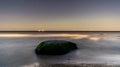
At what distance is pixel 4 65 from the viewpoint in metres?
11.9

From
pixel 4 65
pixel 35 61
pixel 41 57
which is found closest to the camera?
pixel 4 65

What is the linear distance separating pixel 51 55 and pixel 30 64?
2761mm

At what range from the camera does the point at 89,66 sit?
10867 mm

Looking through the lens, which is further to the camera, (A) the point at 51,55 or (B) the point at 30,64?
(A) the point at 51,55

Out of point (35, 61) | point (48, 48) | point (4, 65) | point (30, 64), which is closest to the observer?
point (4, 65)

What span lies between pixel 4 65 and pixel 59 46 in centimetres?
540

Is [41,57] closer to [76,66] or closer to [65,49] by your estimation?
[65,49]

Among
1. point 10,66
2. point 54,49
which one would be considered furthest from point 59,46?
point 10,66

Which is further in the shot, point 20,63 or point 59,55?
point 59,55

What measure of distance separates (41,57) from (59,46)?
211 centimetres

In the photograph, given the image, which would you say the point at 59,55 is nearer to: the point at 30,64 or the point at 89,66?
the point at 30,64

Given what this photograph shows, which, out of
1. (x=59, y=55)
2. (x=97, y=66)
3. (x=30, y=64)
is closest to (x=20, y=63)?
(x=30, y=64)

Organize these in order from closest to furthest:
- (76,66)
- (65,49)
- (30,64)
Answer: (76,66), (30,64), (65,49)

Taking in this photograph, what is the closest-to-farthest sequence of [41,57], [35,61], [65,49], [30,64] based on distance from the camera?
[30,64] < [35,61] < [41,57] < [65,49]
